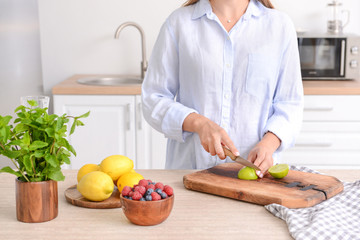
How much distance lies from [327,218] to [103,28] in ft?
8.20

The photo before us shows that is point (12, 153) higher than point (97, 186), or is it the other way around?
point (12, 153)

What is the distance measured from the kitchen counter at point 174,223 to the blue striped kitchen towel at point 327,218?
0.02m

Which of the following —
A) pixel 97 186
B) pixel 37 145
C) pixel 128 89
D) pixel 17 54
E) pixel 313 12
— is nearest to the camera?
pixel 37 145

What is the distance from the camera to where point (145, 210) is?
113cm

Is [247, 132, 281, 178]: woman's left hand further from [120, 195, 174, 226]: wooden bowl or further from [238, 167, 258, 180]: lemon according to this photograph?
[120, 195, 174, 226]: wooden bowl

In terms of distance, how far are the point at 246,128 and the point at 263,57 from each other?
0.23 meters

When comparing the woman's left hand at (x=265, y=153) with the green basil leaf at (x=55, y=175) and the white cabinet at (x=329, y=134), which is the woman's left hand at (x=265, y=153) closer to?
the green basil leaf at (x=55, y=175)

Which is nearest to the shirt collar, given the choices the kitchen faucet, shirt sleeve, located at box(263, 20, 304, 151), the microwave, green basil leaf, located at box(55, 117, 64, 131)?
shirt sleeve, located at box(263, 20, 304, 151)

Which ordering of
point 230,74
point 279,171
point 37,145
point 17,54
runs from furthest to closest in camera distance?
1. point 17,54
2. point 230,74
3. point 279,171
4. point 37,145

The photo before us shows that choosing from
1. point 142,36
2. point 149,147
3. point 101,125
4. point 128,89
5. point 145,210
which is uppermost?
point 142,36

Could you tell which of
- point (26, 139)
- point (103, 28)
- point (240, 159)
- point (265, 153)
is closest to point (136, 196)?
point (26, 139)

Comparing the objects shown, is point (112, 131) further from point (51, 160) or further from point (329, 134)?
point (51, 160)

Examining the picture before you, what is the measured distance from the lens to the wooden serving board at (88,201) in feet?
4.12

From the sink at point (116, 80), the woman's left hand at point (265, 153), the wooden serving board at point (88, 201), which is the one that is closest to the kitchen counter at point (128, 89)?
the sink at point (116, 80)
